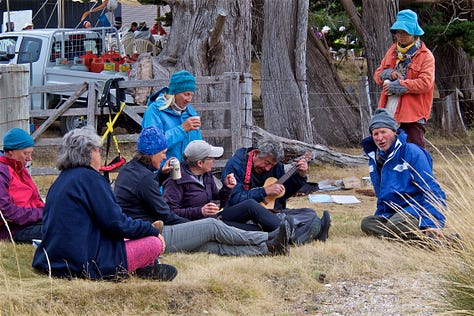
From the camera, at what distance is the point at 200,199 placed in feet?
23.6

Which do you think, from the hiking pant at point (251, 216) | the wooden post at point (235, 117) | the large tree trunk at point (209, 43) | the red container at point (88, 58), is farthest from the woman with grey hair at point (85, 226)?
the red container at point (88, 58)

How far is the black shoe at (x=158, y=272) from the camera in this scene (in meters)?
5.75

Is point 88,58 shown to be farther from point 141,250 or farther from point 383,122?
point 141,250

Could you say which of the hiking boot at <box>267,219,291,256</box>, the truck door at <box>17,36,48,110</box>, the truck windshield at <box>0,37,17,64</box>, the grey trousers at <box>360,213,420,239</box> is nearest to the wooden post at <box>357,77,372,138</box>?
the truck door at <box>17,36,48,110</box>

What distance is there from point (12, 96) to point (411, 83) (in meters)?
3.84

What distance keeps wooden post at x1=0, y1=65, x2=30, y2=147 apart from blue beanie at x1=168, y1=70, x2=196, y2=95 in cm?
152

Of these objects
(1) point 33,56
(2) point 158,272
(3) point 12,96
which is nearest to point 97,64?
(1) point 33,56

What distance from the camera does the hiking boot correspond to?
670 cm

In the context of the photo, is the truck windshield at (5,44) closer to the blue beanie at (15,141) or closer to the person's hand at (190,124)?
the person's hand at (190,124)

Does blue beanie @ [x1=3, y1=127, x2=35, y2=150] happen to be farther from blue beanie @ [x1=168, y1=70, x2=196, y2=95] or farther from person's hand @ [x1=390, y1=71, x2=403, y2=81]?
person's hand @ [x1=390, y1=71, x2=403, y2=81]

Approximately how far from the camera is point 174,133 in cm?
771

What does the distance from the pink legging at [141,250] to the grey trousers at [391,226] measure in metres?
2.15

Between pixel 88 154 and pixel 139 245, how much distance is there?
70 cm

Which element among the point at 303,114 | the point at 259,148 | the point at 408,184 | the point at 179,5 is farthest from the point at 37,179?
the point at 408,184
